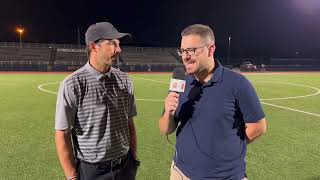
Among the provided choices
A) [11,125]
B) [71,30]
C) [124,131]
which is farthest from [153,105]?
[71,30]

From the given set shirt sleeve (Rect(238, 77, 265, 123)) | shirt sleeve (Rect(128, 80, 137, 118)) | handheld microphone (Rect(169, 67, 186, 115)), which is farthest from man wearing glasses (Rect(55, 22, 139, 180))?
shirt sleeve (Rect(238, 77, 265, 123))

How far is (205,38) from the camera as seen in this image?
3328 millimetres

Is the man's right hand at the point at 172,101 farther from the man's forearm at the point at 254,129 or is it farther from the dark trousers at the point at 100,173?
the dark trousers at the point at 100,173

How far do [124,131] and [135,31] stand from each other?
82108 millimetres

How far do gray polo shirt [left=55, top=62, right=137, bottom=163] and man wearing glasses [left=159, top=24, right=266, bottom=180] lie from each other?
0.60 metres

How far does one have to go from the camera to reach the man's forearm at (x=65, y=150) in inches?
146

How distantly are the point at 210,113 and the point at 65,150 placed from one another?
58.6 inches

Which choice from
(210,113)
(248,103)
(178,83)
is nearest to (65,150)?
(178,83)

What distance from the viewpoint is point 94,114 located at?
3748 mm

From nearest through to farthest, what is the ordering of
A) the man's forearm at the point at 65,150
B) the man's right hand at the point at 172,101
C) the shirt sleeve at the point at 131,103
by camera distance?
1. the man's right hand at the point at 172,101
2. the man's forearm at the point at 65,150
3. the shirt sleeve at the point at 131,103

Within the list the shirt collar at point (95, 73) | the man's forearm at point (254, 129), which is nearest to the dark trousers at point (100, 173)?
the shirt collar at point (95, 73)

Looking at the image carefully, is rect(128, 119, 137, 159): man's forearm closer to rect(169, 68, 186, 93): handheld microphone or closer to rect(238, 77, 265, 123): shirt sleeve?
rect(169, 68, 186, 93): handheld microphone

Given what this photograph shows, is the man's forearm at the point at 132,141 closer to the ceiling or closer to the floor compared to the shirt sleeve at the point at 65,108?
closer to the floor

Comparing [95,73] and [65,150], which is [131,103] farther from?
[65,150]
